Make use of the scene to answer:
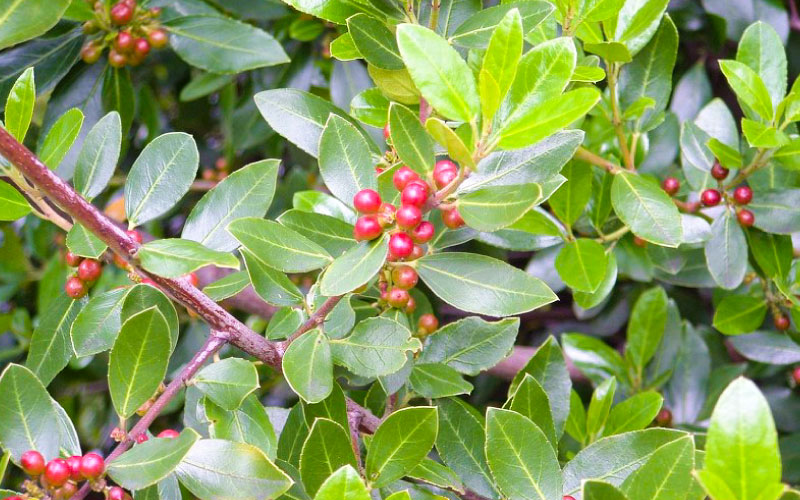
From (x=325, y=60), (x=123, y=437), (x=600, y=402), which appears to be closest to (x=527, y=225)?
(x=600, y=402)

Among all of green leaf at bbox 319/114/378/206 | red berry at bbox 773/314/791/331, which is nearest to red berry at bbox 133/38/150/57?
green leaf at bbox 319/114/378/206

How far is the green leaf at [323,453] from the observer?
2.62ft

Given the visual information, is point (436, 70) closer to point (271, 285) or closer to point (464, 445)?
point (271, 285)

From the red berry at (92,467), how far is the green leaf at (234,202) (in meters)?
0.27

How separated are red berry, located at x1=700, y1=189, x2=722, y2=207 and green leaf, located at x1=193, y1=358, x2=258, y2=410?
0.76 metres

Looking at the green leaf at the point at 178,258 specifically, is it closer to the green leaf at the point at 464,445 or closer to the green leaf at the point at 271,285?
the green leaf at the point at 271,285

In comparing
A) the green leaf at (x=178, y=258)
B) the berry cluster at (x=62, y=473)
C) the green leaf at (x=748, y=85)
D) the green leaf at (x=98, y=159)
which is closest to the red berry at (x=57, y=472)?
the berry cluster at (x=62, y=473)

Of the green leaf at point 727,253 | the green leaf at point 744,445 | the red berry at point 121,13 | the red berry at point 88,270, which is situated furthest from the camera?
the red berry at point 121,13

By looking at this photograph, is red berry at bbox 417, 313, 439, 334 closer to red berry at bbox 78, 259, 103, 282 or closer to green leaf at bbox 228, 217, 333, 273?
green leaf at bbox 228, 217, 333, 273

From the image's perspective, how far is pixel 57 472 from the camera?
772mm

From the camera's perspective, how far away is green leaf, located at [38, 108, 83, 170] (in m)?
0.90

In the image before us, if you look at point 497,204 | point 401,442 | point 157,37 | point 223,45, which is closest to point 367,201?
point 497,204

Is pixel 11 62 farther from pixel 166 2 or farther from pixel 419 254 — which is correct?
pixel 419 254

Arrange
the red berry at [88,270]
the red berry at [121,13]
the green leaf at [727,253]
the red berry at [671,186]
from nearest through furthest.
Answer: the red berry at [88,270] → the green leaf at [727,253] → the red berry at [671,186] → the red berry at [121,13]
